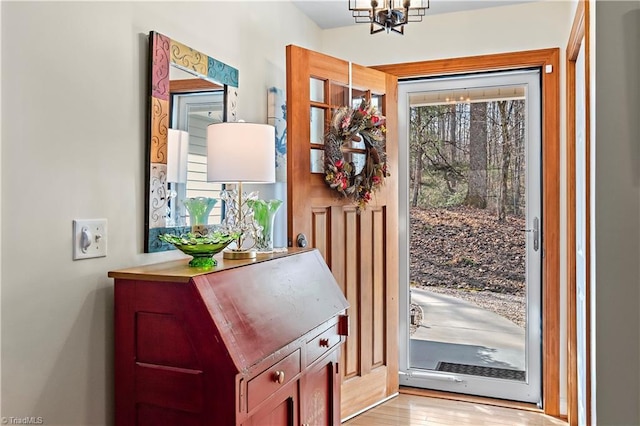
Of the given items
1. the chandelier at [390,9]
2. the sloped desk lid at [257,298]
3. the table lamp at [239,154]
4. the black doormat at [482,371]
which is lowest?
the black doormat at [482,371]

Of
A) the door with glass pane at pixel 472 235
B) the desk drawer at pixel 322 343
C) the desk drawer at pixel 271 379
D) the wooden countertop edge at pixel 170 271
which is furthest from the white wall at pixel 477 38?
the wooden countertop edge at pixel 170 271

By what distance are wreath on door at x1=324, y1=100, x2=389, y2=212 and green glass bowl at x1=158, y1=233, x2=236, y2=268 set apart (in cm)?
112

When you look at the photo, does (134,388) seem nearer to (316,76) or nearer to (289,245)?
(289,245)

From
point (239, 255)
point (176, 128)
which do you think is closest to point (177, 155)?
point (176, 128)

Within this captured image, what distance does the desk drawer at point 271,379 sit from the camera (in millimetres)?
1547

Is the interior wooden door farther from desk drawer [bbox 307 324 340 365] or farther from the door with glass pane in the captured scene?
desk drawer [bbox 307 324 340 365]

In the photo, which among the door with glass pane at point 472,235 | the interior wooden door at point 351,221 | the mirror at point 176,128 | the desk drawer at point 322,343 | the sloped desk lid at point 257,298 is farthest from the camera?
the door with glass pane at point 472,235

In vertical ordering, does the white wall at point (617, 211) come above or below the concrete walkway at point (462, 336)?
above

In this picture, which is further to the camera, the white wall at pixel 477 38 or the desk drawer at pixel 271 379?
the white wall at pixel 477 38

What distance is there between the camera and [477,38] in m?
3.17

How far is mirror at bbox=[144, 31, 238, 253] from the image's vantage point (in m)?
1.87

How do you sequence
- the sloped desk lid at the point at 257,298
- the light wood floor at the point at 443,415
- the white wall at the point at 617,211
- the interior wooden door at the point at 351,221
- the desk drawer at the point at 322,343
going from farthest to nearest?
the light wood floor at the point at 443,415 → the interior wooden door at the point at 351,221 → the desk drawer at the point at 322,343 → the white wall at the point at 617,211 → the sloped desk lid at the point at 257,298

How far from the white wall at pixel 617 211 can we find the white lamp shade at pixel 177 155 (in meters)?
1.51

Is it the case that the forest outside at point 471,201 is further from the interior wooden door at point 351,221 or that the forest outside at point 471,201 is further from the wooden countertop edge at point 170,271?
the wooden countertop edge at point 170,271
